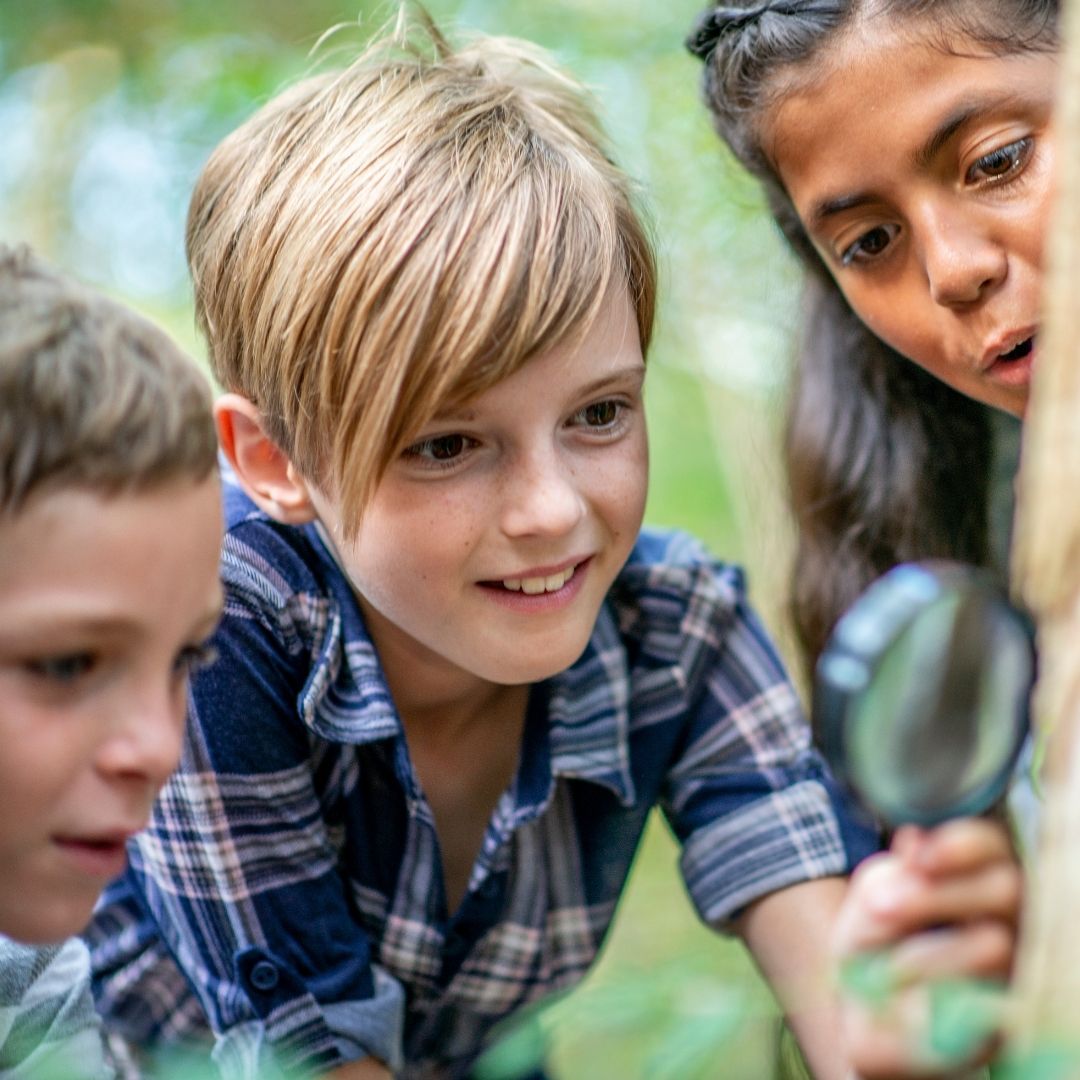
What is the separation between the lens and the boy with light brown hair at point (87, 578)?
51.9 inches

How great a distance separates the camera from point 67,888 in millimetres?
1449

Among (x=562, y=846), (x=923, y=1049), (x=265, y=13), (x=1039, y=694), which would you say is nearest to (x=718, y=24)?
(x=562, y=846)

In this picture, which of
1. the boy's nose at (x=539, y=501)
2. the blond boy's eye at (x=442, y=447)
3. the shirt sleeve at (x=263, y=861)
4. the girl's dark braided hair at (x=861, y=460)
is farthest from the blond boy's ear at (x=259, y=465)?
the girl's dark braided hair at (x=861, y=460)

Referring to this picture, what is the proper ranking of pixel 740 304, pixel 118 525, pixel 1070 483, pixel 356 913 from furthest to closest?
pixel 740 304 → pixel 356 913 → pixel 118 525 → pixel 1070 483

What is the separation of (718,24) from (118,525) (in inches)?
55.0

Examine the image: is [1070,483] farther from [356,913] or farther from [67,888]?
[356,913]

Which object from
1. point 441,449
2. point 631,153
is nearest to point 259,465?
point 441,449

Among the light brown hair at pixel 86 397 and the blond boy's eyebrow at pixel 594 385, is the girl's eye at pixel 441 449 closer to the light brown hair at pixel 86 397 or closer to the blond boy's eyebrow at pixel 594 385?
the blond boy's eyebrow at pixel 594 385

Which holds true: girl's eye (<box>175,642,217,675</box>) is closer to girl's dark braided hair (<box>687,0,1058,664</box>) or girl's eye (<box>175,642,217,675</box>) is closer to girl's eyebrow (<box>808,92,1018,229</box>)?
girl's eyebrow (<box>808,92,1018,229</box>)

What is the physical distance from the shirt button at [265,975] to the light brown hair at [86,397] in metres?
0.82

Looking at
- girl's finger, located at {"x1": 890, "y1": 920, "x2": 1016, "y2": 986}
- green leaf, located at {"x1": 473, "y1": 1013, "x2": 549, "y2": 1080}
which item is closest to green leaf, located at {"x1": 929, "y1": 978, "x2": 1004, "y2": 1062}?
girl's finger, located at {"x1": 890, "y1": 920, "x2": 1016, "y2": 986}

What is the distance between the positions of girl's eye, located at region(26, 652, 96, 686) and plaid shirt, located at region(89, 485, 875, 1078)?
26.1 inches

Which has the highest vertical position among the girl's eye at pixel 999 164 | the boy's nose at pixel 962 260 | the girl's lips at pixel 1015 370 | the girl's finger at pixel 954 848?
the girl's eye at pixel 999 164

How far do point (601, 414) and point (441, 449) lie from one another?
24 cm
